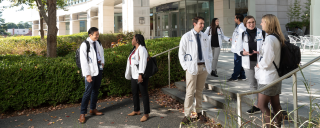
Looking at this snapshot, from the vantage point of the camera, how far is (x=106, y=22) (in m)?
25.4

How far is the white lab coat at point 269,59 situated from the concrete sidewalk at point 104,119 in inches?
82.3

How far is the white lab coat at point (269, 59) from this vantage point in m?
3.62

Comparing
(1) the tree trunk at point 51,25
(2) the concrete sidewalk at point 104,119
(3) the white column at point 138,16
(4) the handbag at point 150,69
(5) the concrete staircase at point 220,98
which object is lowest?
(2) the concrete sidewalk at point 104,119

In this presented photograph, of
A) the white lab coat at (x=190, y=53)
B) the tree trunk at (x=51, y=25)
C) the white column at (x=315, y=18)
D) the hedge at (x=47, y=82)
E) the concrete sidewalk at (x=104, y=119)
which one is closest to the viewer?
Answer: the white lab coat at (x=190, y=53)

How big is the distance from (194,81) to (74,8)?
36614 mm

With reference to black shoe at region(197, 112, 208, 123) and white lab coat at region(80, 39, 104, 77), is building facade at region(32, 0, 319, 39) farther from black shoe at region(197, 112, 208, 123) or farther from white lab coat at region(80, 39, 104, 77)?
black shoe at region(197, 112, 208, 123)

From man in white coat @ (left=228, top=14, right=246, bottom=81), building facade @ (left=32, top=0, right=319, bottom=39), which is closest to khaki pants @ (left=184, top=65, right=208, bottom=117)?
man in white coat @ (left=228, top=14, right=246, bottom=81)

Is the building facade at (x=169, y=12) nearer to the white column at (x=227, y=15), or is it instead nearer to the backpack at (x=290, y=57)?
the white column at (x=227, y=15)

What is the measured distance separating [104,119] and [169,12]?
922 inches

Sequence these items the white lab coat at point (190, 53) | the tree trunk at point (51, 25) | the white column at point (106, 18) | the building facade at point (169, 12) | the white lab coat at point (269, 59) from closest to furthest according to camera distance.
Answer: the white lab coat at point (269, 59), the white lab coat at point (190, 53), the tree trunk at point (51, 25), the building facade at point (169, 12), the white column at point (106, 18)

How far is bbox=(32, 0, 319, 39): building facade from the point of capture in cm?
1702

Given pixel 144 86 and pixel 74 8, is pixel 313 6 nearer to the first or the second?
pixel 144 86

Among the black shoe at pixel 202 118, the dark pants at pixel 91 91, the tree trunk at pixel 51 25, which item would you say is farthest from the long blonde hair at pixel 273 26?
the tree trunk at pixel 51 25

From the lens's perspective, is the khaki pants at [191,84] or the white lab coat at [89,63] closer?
the khaki pants at [191,84]
